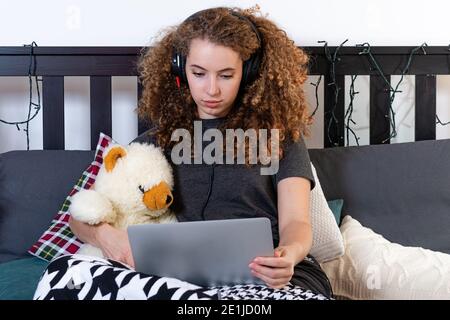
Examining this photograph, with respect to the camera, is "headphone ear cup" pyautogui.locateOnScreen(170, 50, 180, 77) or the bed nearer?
"headphone ear cup" pyautogui.locateOnScreen(170, 50, 180, 77)

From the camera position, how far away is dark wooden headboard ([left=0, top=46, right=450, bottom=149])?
5.53 ft

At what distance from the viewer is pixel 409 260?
1326mm

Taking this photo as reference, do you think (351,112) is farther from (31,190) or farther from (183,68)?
(31,190)

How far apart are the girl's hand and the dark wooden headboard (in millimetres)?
797

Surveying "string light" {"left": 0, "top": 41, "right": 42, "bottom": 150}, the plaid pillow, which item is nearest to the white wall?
"string light" {"left": 0, "top": 41, "right": 42, "bottom": 150}

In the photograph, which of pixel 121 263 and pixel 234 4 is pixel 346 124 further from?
pixel 121 263

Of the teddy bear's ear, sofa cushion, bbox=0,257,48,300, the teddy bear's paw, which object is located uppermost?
the teddy bear's ear

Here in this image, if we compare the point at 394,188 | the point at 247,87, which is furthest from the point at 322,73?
the point at 247,87

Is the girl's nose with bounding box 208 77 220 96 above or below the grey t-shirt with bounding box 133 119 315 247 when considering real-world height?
above

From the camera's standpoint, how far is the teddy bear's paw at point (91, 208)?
4.14 feet

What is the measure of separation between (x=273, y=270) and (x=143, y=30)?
96cm

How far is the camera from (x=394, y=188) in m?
1.64

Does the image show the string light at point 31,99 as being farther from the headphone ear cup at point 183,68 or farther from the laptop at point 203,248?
the laptop at point 203,248

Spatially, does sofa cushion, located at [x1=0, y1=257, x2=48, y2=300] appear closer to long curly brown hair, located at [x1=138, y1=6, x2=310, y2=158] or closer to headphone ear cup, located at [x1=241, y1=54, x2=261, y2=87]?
long curly brown hair, located at [x1=138, y1=6, x2=310, y2=158]
